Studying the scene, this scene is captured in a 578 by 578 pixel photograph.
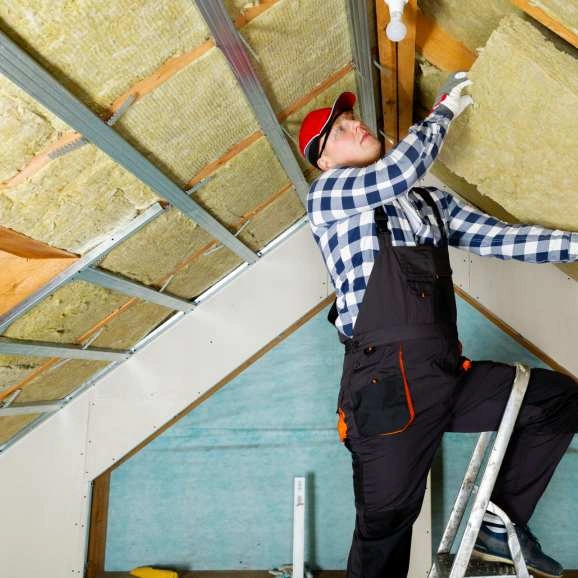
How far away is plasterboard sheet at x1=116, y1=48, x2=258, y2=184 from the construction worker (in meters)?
0.38

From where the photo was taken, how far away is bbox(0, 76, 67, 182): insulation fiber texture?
106 cm

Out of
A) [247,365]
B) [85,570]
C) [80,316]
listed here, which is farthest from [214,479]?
[80,316]

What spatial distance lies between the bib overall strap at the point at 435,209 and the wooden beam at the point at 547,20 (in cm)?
60

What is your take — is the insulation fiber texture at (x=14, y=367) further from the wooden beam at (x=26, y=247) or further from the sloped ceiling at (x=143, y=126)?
the wooden beam at (x=26, y=247)

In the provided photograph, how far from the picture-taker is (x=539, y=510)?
288cm

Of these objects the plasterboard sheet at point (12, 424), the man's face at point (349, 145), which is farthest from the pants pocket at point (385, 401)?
the plasterboard sheet at point (12, 424)

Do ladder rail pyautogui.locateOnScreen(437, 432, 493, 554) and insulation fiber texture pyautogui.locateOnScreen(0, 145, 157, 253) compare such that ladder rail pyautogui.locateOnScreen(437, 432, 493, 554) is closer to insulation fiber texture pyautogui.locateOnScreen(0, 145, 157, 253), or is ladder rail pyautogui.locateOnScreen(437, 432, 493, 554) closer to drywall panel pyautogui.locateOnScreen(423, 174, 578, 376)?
insulation fiber texture pyautogui.locateOnScreen(0, 145, 157, 253)

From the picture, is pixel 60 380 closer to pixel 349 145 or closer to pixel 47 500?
pixel 47 500

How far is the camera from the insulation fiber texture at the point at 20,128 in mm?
1063

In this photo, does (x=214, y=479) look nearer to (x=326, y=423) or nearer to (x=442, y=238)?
(x=326, y=423)

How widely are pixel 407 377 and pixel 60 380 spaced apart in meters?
2.19

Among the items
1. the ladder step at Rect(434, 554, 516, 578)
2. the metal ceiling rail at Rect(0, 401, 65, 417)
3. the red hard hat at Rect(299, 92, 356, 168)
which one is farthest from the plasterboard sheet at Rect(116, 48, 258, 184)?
the metal ceiling rail at Rect(0, 401, 65, 417)

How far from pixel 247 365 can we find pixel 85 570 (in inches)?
58.9

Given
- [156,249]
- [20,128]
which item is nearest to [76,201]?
[20,128]
